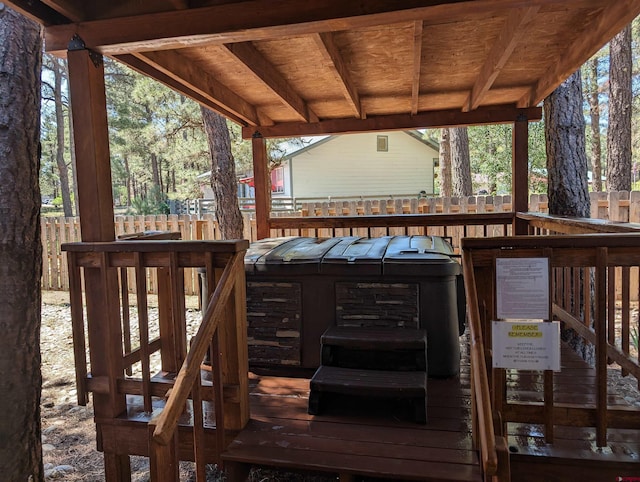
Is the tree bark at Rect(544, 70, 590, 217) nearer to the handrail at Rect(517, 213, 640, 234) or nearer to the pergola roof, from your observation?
the pergola roof

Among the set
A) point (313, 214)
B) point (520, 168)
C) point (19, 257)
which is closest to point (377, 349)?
point (19, 257)

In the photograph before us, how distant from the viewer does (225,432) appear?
2.35 m

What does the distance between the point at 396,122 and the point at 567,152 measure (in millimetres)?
1894

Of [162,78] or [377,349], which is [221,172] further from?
[377,349]

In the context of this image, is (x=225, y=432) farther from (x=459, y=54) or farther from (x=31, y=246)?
(x=459, y=54)

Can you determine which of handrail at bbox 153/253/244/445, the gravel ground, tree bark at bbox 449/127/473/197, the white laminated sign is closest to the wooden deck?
handrail at bbox 153/253/244/445

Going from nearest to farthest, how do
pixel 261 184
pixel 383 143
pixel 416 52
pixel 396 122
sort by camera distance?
pixel 416 52 < pixel 396 122 < pixel 261 184 < pixel 383 143

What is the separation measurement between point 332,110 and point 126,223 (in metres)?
5.63

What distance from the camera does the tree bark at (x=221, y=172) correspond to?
265 inches

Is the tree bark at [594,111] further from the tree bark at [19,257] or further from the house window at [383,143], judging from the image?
the tree bark at [19,257]

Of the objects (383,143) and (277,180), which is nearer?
(383,143)

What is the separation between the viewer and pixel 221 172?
266 inches

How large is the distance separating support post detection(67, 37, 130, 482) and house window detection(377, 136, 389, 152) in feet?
52.0

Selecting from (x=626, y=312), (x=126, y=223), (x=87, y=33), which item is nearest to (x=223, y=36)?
(x=87, y=33)
